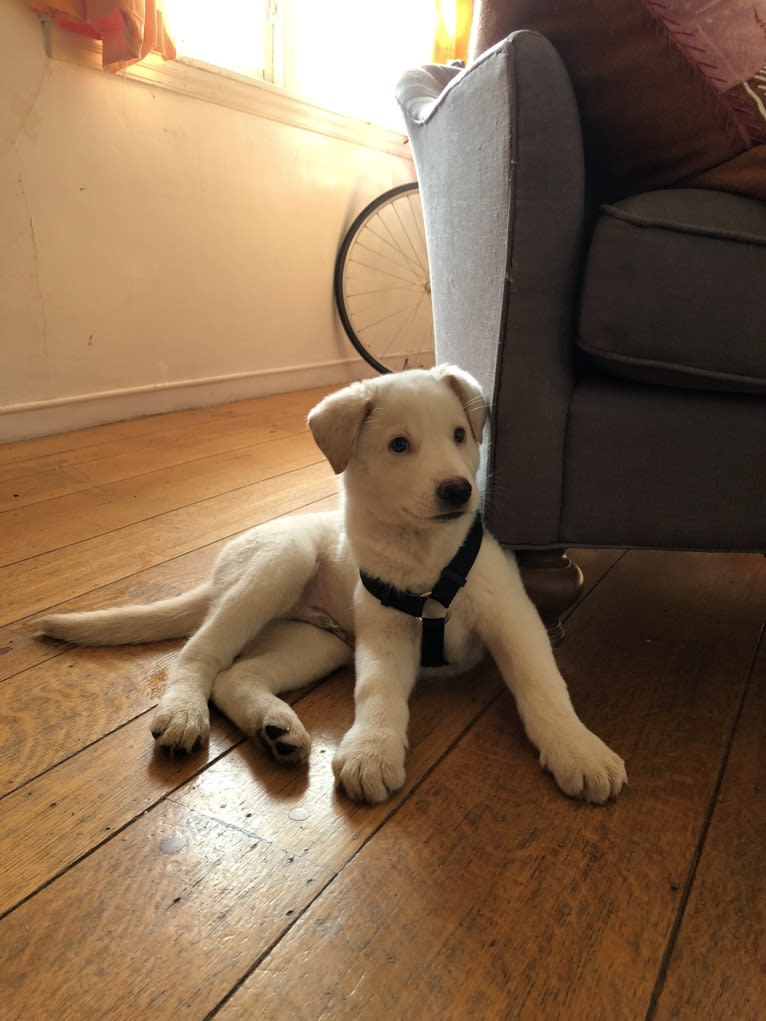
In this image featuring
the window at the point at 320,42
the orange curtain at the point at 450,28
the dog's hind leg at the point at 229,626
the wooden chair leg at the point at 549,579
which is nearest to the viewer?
the dog's hind leg at the point at 229,626

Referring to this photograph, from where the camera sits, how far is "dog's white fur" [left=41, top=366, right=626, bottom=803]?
1016 millimetres

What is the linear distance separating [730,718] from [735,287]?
646mm

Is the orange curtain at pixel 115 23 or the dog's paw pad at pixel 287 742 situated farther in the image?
the orange curtain at pixel 115 23

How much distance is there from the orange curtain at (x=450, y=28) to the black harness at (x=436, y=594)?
3642 mm

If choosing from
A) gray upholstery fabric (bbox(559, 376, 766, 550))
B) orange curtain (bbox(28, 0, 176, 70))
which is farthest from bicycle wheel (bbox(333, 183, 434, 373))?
gray upholstery fabric (bbox(559, 376, 766, 550))

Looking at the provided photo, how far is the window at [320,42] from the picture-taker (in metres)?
3.22

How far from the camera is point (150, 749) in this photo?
106 centimetres

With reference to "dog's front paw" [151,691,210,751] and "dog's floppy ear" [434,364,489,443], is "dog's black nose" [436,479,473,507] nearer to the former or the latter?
"dog's floppy ear" [434,364,489,443]

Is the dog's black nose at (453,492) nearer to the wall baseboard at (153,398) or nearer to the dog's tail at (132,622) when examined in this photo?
the dog's tail at (132,622)

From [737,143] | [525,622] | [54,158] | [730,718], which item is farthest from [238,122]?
[730,718]

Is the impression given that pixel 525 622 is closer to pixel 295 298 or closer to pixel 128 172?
pixel 128 172

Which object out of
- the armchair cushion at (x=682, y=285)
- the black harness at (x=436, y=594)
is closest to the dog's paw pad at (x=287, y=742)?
the black harness at (x=436, y=594)

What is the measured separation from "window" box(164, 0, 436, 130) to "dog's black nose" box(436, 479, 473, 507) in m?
2.54

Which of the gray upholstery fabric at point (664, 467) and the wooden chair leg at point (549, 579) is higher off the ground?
the gray upholstery fabric at point (664, 467)
